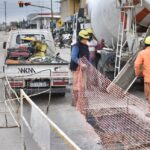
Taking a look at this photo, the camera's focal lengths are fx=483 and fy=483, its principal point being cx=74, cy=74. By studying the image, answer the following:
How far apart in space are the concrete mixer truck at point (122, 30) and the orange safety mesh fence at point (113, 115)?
178 cm

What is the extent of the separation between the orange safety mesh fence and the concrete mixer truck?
1.78 metres

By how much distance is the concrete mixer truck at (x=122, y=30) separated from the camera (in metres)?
12.8

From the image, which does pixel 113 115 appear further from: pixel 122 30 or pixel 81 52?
pixel 122 30

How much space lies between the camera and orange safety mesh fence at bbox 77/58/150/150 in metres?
7.49

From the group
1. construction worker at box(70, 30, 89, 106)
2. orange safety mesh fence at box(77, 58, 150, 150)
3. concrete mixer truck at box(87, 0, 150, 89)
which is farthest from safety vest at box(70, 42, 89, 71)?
concrete mixer truck at box(87, 0, 150, 89)

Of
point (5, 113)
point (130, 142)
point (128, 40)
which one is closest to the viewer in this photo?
point (130, 142)

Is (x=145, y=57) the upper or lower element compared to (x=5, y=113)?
upper

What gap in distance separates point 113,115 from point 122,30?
5.20 metres

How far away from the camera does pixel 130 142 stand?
736 centimetres

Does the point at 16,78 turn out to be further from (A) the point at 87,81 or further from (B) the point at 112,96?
(B) the point at 112,96

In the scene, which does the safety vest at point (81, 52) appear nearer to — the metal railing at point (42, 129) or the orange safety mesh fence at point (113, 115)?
the orange safety mesh fence at point (113, 115)

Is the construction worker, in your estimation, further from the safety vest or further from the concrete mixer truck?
the concrete mixer truck

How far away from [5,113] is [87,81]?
201cm

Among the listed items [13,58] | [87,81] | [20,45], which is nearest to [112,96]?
[87,81]
